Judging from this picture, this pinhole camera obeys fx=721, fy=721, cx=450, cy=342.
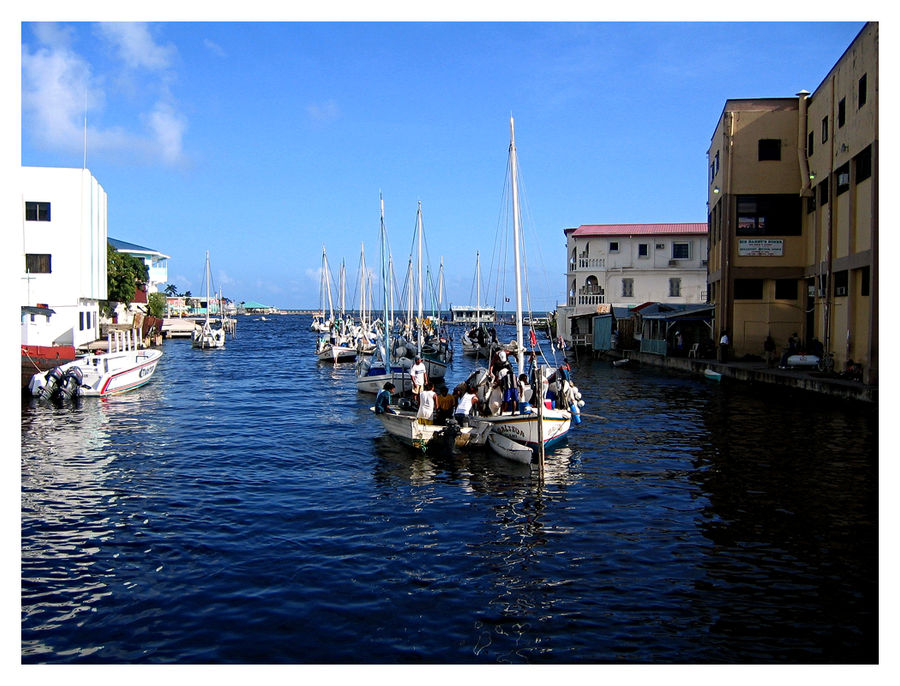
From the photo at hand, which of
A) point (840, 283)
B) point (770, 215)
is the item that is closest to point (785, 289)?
point (770, 215)

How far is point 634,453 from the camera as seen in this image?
18906mm

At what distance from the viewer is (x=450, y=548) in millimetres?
11477

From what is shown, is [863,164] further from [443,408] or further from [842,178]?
[443,408]

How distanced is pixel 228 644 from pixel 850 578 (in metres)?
8.24

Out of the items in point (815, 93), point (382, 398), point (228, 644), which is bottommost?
point (228, 644)

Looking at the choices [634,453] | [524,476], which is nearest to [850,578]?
[524,476]

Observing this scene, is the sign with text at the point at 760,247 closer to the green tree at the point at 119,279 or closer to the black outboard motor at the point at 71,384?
the black outboard motor at the point at 71,384

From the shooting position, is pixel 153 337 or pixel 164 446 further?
pixel 153 337

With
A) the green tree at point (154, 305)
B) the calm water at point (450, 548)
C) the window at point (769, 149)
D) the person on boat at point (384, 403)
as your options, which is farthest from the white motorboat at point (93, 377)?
the green tree at point (154, 305)

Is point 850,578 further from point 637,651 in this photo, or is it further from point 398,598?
point 398,598

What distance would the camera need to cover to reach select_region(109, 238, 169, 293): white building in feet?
275

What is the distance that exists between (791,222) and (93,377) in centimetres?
3404

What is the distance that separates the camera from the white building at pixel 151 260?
275 feet
